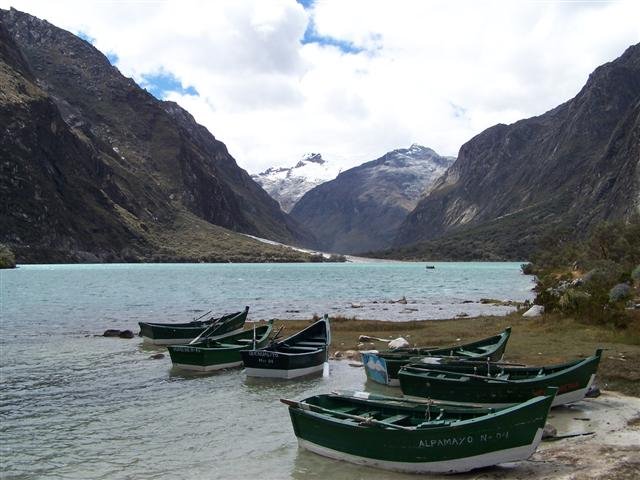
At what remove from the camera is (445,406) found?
15219mm

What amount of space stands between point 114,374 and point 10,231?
192m

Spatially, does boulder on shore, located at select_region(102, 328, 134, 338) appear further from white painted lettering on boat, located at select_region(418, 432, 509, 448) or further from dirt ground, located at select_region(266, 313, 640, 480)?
white painted lettering on boat, located at select_region(418, 432, 509, 448)

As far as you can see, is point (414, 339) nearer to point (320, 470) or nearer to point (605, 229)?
point (320, 470)

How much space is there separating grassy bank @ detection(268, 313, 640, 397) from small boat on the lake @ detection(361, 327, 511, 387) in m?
1.64

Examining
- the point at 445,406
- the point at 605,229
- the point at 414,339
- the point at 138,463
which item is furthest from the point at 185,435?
the point at 605,229

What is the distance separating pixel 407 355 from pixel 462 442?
1086cm

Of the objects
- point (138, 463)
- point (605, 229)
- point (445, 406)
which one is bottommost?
point (138, 463)

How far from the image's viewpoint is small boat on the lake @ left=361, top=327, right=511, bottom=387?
23.8 meters

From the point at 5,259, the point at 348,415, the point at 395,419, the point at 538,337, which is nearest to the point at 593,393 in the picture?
the point at 395,419

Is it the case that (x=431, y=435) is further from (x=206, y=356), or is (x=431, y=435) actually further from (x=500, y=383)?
(x=206, y=356)

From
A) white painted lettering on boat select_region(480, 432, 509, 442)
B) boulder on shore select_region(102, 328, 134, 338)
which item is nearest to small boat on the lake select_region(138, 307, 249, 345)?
boulder on shore select_region(102, 328, 134, 338)

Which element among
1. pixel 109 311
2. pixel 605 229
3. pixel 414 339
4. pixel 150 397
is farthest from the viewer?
pixel 605 229

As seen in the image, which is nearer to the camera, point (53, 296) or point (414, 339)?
point (414, 339)

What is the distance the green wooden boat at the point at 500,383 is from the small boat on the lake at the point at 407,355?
3149mm
